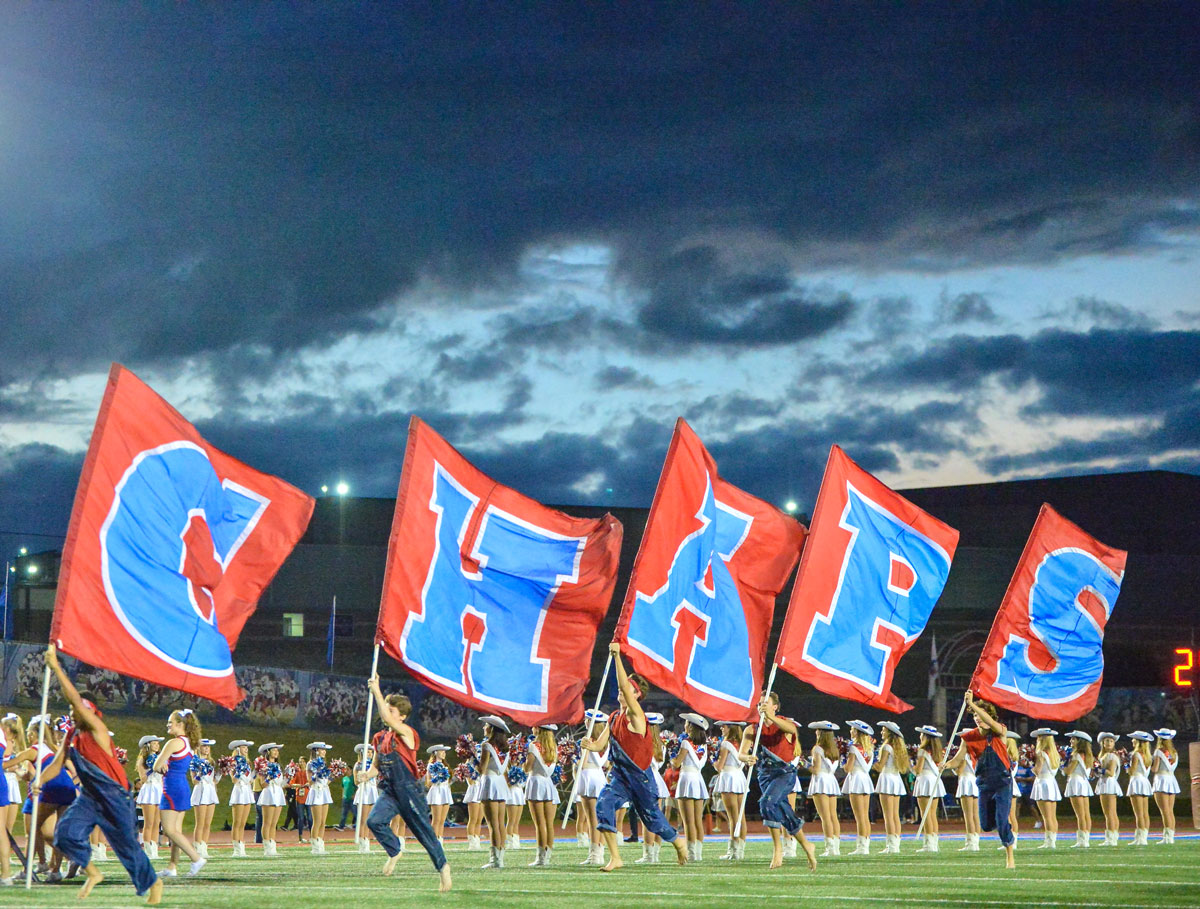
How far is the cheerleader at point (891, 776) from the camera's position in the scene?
2127cm

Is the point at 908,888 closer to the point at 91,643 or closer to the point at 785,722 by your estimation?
the point at 785,722

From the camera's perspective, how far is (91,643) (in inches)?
462

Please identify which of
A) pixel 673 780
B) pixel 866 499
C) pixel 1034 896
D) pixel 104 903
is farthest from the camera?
pixel 673 780

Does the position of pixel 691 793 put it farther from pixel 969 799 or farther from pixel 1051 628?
pixel 1051 628

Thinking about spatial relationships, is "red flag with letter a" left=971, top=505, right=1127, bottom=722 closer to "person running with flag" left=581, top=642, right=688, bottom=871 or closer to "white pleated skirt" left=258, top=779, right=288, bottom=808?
"person running with flag" left=581, top=642, right=688, bottom=871

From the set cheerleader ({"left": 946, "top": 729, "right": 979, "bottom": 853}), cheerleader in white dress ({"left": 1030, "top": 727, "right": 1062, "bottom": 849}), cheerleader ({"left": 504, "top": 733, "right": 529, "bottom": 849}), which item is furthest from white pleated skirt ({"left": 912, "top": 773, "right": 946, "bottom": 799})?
cheerleader ({"left": 504, "top": 733, "right": 529, "bottom": 849})

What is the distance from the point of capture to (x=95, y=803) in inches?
456

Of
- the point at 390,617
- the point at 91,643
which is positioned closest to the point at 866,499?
the point at 390,617

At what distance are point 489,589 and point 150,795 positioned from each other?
219 inches

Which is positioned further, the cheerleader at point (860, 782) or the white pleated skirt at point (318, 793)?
Answer: the white pleated skirt at point (318, 793)

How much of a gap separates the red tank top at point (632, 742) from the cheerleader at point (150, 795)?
19.3 ft

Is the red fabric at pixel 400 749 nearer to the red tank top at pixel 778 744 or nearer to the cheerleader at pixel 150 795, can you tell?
the red tank top at pixel 778 744

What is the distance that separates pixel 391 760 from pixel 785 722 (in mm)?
4912

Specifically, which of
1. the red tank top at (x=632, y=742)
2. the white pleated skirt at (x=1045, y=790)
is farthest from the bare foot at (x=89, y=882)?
the white pleated skirt at (x=1045, y=790)
